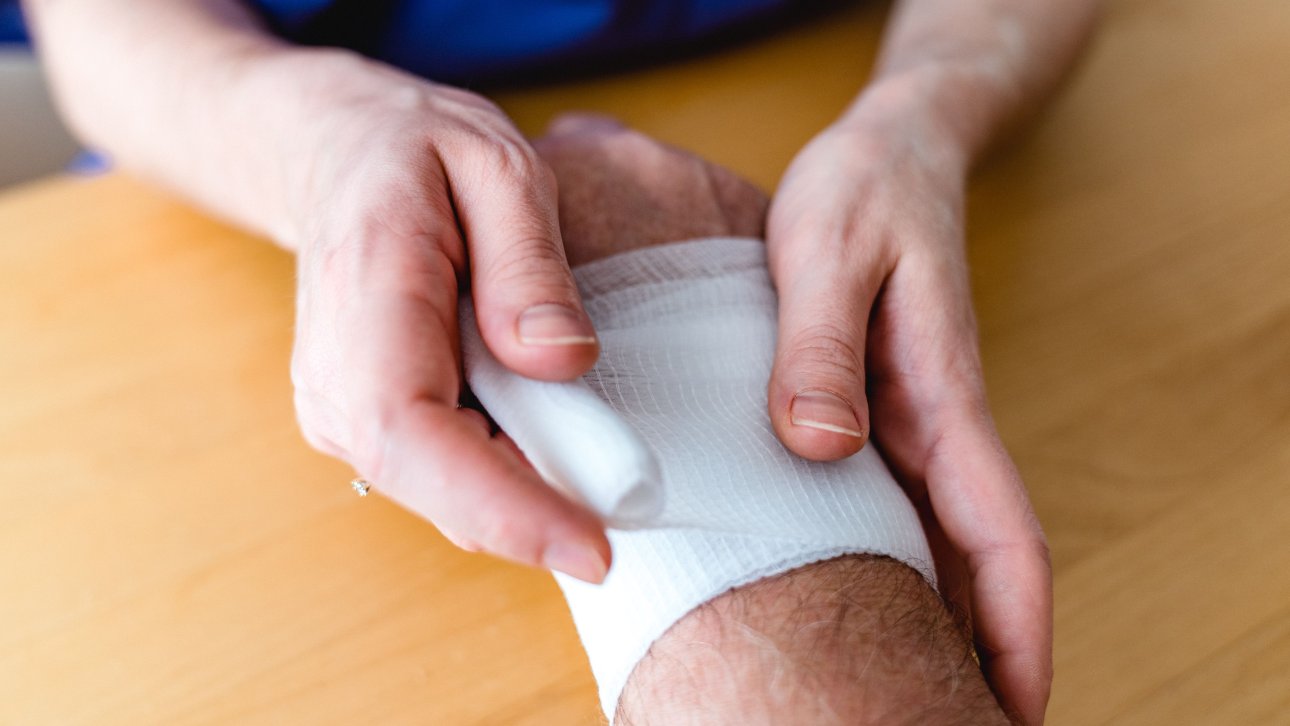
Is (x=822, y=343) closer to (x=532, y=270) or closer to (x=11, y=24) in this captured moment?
(x=532, y=270)

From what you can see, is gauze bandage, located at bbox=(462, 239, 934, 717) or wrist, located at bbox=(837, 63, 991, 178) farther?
wrist, located at bbox=(837, 63, 991, 178)

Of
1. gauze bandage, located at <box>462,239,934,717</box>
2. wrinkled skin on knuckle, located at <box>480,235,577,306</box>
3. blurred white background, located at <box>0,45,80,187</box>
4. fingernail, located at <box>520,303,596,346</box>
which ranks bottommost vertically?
blurred white background, located at <box>0,45,80,187</box>

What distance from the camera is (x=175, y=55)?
30.5 inches

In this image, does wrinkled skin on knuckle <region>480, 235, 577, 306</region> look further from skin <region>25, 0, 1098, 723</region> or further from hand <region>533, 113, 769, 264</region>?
hand <region>533, 113, 769, 264</region>

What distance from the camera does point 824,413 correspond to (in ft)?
1.53

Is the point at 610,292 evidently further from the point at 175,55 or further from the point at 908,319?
the point at 175,55

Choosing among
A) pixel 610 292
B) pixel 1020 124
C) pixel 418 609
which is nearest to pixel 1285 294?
pixel 1020 124

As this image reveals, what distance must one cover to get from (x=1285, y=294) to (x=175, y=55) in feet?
2.92

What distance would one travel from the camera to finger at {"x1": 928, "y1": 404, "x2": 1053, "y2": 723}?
1.58ft

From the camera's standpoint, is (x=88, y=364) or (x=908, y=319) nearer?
(x=908, y=319)

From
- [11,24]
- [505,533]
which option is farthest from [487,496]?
[11,24]

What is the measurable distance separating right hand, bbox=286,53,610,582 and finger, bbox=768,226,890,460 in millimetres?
124

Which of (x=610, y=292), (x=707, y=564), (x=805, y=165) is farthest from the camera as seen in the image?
(x=805, y=165)

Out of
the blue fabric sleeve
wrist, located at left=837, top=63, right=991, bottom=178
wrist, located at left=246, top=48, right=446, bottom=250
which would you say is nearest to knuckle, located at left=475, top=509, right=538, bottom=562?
wrist, located at left=246, top=48, right=446, bottom=250
